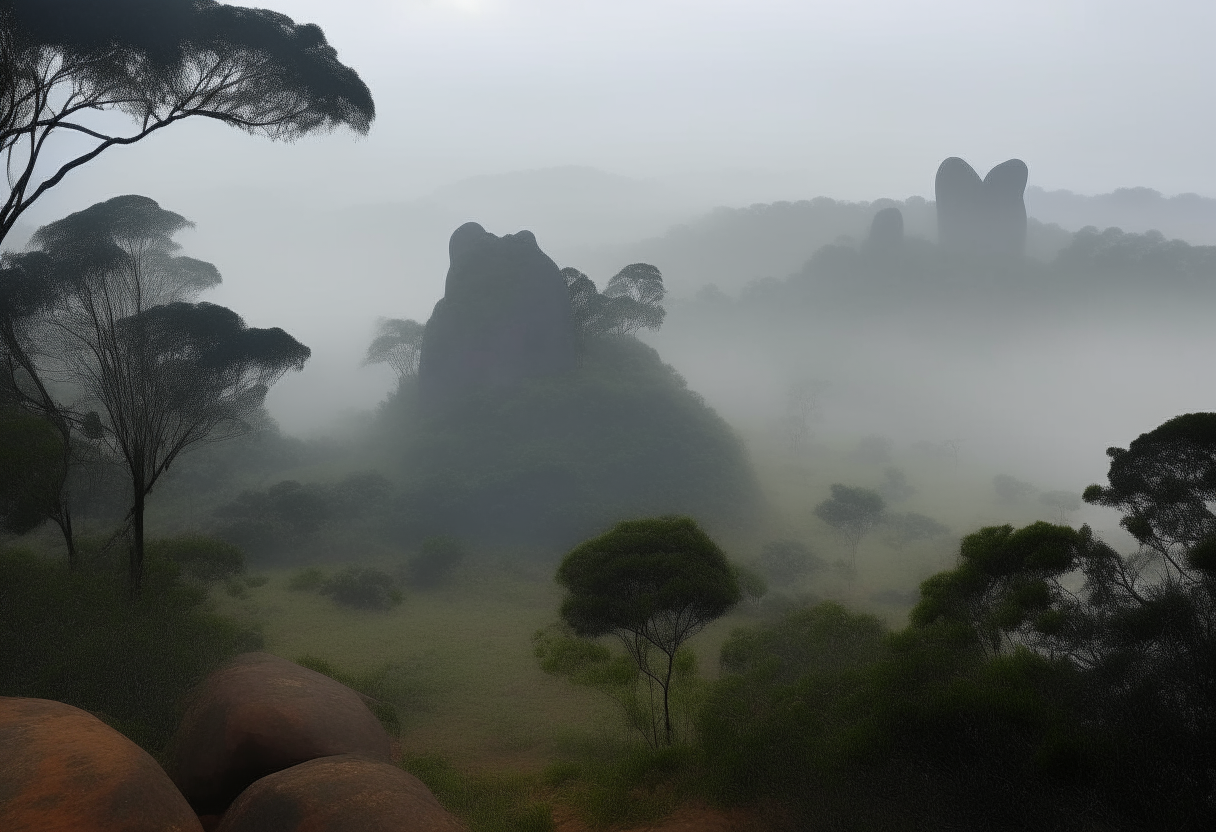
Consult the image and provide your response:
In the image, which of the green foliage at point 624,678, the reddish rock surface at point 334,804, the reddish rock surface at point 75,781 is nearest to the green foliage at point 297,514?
the green foliage at point 624,678

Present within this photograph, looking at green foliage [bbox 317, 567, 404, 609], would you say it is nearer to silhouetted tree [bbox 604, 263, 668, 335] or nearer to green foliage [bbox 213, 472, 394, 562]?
green foliage [bbox 213, 472, 394, 562]

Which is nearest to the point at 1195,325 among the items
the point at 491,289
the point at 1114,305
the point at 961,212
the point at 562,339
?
the point at 1114,305

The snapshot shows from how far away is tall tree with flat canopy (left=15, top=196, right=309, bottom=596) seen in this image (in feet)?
47.4

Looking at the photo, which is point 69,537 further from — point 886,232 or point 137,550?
point 886,232

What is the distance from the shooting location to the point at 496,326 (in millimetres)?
38031

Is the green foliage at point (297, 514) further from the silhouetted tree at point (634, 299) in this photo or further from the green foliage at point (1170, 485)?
the green foliage at point (1170, 485)

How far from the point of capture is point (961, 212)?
2987 inches

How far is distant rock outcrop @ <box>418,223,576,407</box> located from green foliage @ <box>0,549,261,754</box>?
78.2 ft

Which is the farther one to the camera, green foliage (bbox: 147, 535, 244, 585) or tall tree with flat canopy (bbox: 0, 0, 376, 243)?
green foliage (bbox: 147, 535, 244, 585)

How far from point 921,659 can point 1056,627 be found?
1840 millimetres

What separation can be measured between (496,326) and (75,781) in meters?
33.8

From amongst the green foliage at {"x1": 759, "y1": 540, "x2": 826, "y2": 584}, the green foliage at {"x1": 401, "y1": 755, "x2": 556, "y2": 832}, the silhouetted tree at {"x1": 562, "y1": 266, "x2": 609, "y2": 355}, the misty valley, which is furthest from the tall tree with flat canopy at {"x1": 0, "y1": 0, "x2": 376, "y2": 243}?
the silhouetted tree at {"x1": 562, "y1": 266, "x2": 609, "y2": 355}

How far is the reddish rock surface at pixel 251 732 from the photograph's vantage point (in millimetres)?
8133

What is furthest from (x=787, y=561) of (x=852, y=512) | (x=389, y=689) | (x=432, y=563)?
(x=389, y=689)
